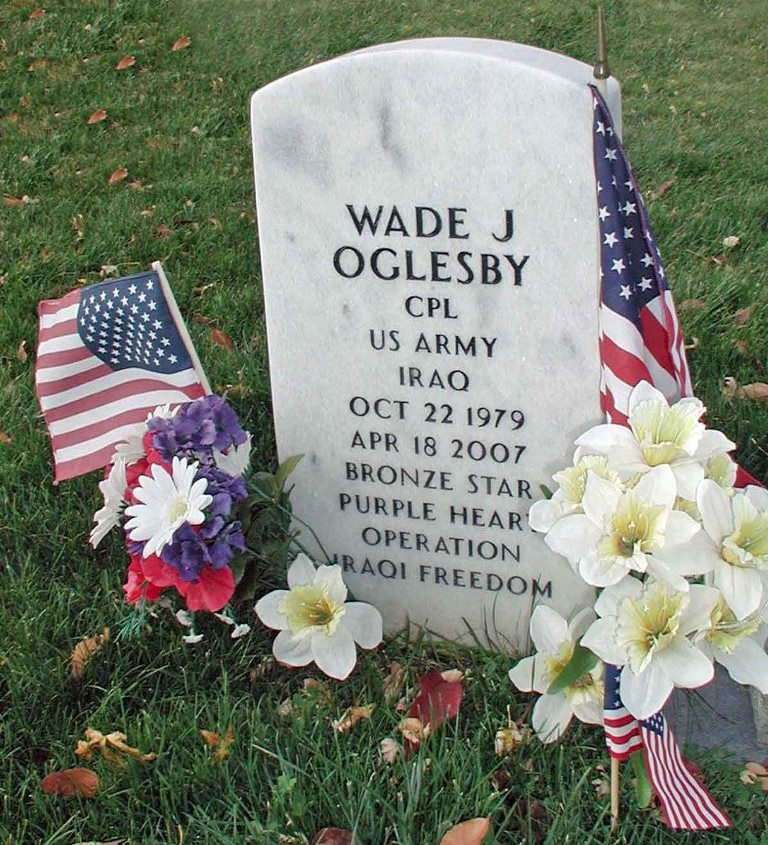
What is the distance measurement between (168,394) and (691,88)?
4059 millimetres

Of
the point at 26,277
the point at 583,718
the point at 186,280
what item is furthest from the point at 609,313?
the point at 26,277

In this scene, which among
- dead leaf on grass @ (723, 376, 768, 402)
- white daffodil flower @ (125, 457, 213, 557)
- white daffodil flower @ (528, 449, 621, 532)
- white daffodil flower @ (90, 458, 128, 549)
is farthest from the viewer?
dead leaf on grass @ (723, 376, 768, 402)

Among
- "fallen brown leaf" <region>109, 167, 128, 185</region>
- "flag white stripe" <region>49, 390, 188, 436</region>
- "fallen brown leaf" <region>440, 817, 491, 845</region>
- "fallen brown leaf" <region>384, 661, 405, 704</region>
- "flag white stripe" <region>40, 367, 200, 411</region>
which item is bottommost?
"fallen brown leaf" <region>384, 661, 405, 704</region>

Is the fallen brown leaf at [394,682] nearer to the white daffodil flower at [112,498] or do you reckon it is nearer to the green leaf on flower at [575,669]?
the green leaf on flower at [575,669]

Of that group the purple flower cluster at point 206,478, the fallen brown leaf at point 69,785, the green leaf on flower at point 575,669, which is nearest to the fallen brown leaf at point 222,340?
the purple flower cluster at point 206,478

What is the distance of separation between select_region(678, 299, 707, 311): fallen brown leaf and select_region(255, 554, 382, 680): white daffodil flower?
6.18 feet

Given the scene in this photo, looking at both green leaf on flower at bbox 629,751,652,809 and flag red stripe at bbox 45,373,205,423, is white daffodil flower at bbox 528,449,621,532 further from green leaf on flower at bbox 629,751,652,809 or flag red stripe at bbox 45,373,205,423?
flag red stripe at bbox 45,373,205,423

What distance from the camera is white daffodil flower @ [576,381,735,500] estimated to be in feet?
6.14

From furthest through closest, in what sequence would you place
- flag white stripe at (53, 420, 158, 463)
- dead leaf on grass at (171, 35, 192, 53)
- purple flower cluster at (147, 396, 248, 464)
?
dead leaf on grass at (171, 35, 192, 53) → flag white stripe at (53, 420, 158, 463) → purple flower cluster at (147, 396, 248, 464)

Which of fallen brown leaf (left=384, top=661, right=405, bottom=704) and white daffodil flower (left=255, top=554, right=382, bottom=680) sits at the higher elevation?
white daffodil flower (left=255, top=554, right=382, bottom=680)

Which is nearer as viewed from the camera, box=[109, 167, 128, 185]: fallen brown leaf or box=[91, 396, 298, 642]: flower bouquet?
box=[91, 396, 298, 642]: flower bouquet

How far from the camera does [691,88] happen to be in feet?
19.2

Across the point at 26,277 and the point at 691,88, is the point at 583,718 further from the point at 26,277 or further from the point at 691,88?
the point at 691,88

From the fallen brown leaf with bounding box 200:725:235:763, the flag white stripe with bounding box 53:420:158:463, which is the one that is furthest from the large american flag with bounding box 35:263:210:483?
the fallen brown leaf with bounding box 200:725:235:763
